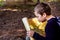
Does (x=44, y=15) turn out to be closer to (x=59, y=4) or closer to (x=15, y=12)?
(x=15, y=12)

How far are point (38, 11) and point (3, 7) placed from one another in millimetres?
5161

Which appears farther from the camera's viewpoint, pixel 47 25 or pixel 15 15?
pixel 15 15

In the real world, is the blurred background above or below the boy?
below

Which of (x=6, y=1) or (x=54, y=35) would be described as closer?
(x=54, y=35)

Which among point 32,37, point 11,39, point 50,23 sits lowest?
point 11,39

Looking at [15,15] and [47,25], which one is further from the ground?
[47,25]

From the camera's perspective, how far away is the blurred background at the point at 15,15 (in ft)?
16.7

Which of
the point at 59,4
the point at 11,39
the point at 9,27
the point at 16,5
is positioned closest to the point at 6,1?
the point at 16,5

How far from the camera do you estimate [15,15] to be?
6754 mm

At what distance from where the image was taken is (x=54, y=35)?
8.25 ft

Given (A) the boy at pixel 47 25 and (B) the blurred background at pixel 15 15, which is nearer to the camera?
(A) the boy at pixel 47 25

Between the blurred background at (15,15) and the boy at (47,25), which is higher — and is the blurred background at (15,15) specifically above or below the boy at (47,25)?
below

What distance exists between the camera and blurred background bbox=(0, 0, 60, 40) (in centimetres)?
508

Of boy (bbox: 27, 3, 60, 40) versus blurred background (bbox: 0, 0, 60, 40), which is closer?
boy (bbox: 27, 3, 60, 40)
